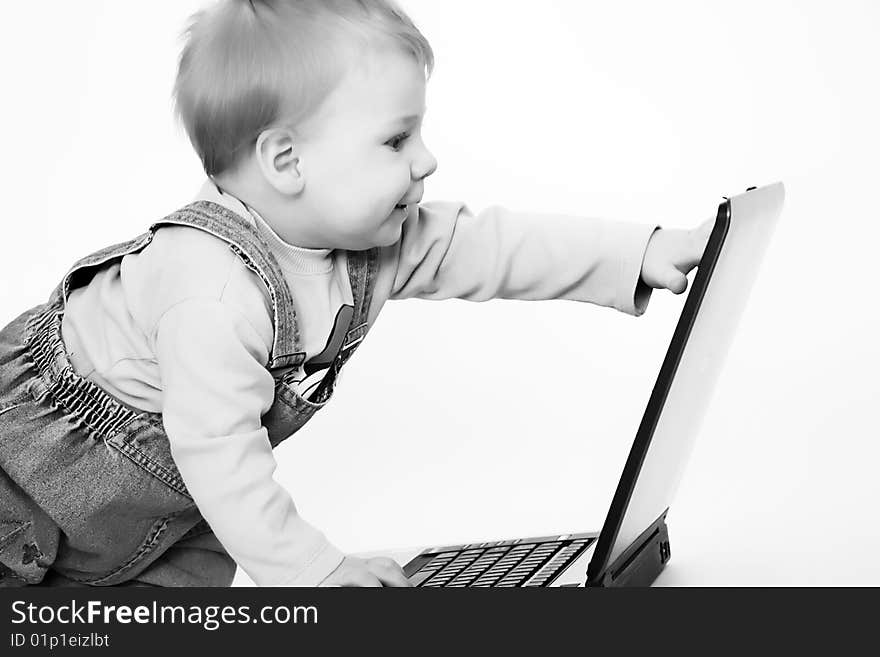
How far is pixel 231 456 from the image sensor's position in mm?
986

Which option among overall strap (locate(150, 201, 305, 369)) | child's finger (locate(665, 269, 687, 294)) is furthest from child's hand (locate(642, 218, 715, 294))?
overall strap (locate(150, 201, 305, 369))

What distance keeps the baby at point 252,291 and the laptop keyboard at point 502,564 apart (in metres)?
0.05

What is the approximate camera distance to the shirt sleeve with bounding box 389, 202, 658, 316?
3.83ft

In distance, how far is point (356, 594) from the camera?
90 cm

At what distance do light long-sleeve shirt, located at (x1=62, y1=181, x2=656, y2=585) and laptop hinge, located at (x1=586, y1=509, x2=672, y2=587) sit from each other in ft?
0.63

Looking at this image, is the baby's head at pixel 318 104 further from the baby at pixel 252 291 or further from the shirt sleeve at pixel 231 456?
the shirt sleeve at pixel 231 456

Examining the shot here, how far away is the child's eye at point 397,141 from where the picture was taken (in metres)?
1.05

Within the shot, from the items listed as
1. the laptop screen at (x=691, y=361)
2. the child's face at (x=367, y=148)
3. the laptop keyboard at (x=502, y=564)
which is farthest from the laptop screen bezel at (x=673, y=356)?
the child's face at (x=367, y=148)

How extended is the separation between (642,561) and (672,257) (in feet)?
0.83

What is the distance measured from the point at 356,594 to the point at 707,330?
1.00ft

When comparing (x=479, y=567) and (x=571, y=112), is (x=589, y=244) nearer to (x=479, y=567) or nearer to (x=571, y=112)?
(x=479, y=567)

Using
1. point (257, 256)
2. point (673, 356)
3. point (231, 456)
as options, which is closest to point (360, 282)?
point (257, 256)

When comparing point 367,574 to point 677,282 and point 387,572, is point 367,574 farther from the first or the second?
point 677,282

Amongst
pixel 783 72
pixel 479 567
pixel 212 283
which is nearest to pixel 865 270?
pixel 783 72
